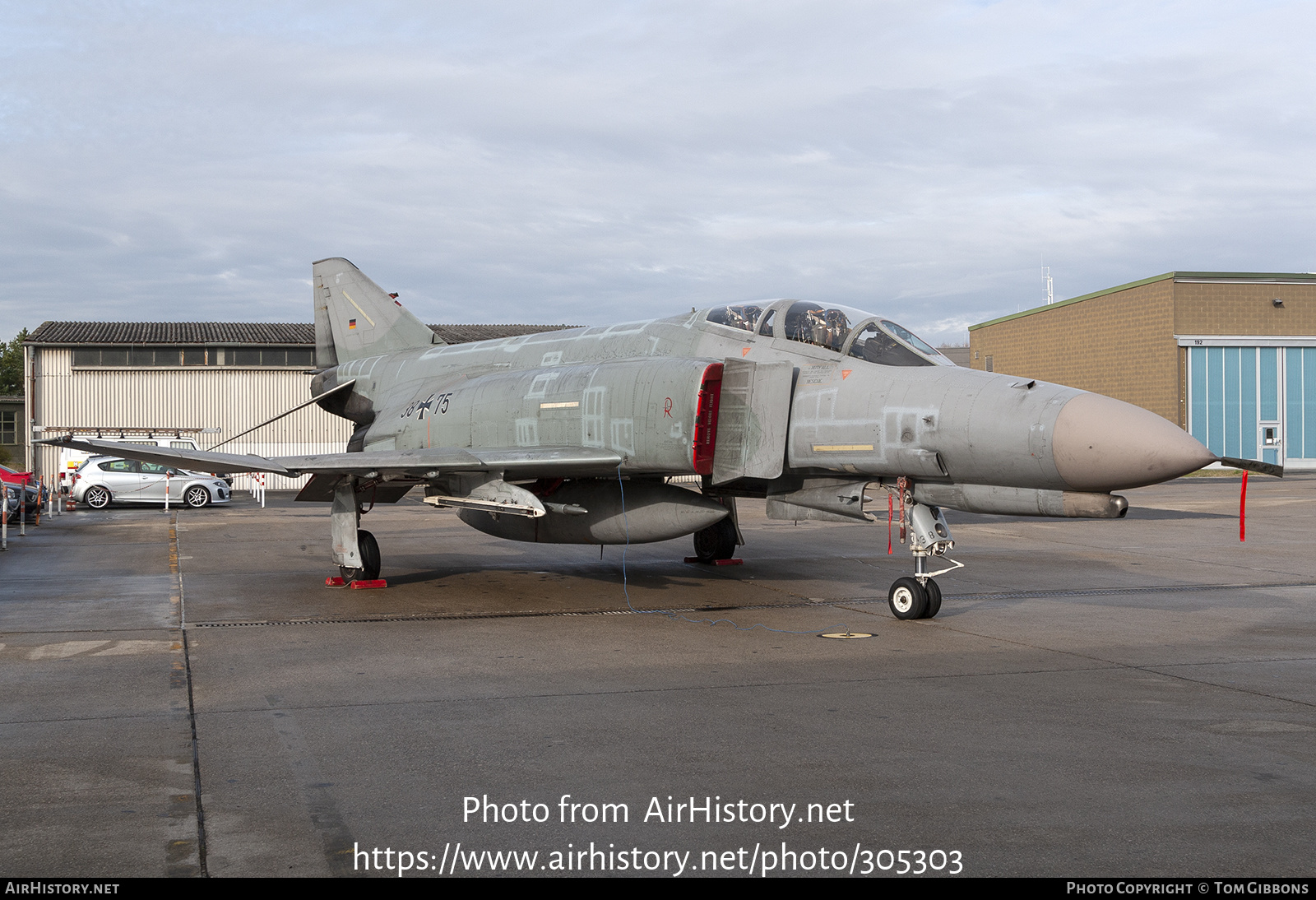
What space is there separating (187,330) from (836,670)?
45019 mm

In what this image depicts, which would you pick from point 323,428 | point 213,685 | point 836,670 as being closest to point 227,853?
point 213,685

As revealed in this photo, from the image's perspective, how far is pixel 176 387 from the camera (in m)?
42.1

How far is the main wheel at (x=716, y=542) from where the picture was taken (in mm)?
13930

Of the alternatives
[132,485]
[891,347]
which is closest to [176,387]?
[132,485]

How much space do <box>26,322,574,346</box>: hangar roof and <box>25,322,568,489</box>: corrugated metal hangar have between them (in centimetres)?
6

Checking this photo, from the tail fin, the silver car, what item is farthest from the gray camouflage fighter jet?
the silver car

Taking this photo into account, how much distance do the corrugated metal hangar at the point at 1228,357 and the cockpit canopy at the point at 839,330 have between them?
38.9m

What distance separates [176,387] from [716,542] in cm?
3475

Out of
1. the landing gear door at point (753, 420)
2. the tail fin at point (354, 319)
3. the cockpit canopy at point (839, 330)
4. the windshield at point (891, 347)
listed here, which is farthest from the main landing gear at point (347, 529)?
the windshield at point (891, 347)

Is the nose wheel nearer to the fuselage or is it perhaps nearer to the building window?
the fuselage

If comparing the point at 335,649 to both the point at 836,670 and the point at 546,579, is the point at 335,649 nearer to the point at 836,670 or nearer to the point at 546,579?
the point at 836,670

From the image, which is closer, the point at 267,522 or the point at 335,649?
the point at 335,649

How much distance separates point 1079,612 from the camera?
9922 mm

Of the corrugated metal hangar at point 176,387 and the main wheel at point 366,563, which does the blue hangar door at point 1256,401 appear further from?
the main wheel at point 366,563
